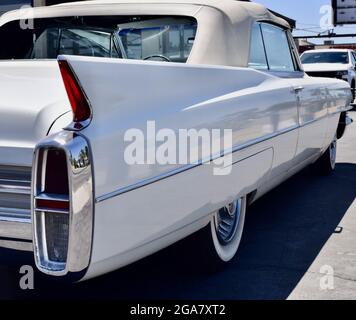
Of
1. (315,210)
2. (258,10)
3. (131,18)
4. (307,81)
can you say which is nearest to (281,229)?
(315,210)

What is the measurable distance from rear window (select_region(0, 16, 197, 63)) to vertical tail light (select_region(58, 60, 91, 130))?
142 cm

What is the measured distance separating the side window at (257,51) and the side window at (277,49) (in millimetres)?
114

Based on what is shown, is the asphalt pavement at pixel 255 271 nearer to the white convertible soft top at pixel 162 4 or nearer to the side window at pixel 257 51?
the side window at pixel 257 51

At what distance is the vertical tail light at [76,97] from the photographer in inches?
79.4

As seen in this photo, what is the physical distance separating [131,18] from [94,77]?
66.5 inches

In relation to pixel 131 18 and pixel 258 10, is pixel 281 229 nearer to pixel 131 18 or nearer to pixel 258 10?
pixel 258 10

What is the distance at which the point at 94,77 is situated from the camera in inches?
81.1

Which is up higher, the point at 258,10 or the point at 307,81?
the point at 258,10

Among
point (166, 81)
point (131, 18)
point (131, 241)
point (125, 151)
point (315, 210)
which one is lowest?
point (315, 210)

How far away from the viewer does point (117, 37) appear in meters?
3.56

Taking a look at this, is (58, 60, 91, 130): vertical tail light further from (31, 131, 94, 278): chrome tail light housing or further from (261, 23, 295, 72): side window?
(261, 23, 295, 72): side window

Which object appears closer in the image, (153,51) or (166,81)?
(166,81)

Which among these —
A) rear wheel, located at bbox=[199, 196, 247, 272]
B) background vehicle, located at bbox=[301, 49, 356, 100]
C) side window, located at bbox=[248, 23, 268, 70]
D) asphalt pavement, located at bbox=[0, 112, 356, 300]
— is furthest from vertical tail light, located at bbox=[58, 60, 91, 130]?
background vehicle, located at bbox=[301, 49, 356, 100]
